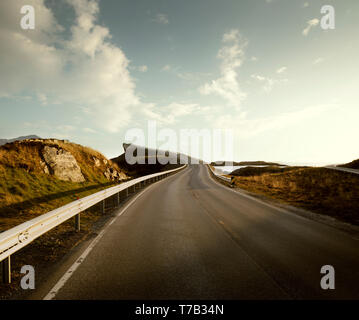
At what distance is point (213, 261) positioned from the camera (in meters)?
4.20

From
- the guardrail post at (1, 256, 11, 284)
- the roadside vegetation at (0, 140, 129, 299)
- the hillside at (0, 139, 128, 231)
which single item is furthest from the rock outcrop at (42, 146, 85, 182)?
the guardrail post at (1, 256, 11, 284)

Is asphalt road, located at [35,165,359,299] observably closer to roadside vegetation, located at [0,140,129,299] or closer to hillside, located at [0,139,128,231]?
roadside vegetation, located at [0,140,129,299]

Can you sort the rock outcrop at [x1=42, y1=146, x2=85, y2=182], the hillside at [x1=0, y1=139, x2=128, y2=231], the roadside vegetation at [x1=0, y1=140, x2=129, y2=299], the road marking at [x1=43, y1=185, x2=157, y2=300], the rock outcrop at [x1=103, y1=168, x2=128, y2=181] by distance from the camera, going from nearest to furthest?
the road marking at [x1=43, y1=185, x2=157, y2=300], the roadside vegetation at [x1=0, y1=140, x2=129, y2=299], the hillside at [x1=0, y1=139, x2=128, y2=231], the rock outcrop at [x1=42, y1=146, x2=85, y2=182], the rock outcrop at [x1=103, y1=168, x2=128, y2=181]

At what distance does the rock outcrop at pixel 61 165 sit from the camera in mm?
14748

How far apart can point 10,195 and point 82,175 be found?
23.8 feet

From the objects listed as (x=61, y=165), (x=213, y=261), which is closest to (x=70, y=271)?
(x=213, y=261)

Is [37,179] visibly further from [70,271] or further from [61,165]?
[70,271]

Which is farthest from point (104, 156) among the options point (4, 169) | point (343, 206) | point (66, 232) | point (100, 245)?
point (343, 206)

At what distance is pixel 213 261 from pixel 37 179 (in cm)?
1291

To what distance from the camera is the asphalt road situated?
316 cm

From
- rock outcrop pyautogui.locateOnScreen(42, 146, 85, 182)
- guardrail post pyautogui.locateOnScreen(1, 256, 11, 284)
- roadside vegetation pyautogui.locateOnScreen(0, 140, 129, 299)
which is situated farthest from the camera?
rock outcrop pyautogui.locateOnScreen(42, 146, 85, 182)

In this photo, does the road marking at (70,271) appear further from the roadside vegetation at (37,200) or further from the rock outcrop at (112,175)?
the rock outcrop at (112,175)

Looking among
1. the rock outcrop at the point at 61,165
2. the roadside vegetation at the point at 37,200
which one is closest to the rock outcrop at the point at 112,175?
the roadside vegetation at the point at 37,200
